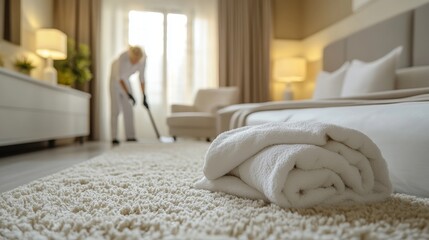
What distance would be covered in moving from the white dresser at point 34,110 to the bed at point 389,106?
1735mm

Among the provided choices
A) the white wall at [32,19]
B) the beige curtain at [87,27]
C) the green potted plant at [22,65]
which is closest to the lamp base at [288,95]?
the beige curtain at [87,27]

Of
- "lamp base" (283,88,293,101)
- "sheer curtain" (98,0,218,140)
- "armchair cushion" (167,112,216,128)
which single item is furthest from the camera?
"sheer curtain" (98,0,218,140)

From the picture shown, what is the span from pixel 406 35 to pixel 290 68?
204 cm

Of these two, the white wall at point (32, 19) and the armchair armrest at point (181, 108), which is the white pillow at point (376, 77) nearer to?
the armchair armrest at point (181, 108)

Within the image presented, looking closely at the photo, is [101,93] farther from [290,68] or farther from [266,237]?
[266,237]

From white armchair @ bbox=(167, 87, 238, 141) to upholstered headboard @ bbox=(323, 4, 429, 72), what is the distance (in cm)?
160

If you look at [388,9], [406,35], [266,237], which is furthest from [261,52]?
[266,237]

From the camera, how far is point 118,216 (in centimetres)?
83

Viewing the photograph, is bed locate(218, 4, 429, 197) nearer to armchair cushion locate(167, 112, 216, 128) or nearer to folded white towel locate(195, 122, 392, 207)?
folded white towel locate(195, 122, 392, 207)

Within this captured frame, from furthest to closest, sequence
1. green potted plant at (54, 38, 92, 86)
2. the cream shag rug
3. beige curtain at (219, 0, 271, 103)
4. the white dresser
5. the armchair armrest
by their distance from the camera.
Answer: beige curtain at (219, 0, 271, 103), the armchair armrest, green potted plant at (54, 38, 92, 86), the white dresser, the cream shag rug

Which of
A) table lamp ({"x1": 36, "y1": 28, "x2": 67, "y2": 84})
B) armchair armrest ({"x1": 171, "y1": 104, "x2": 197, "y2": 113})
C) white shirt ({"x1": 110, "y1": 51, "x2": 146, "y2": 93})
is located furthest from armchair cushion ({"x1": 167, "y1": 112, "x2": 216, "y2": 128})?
table lamp ({"x1": 36, "y1": 28, "x2": 67, "y2": 84})

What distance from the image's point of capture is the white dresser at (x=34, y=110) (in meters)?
2.50

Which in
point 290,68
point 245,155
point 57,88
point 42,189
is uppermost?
point 290,68

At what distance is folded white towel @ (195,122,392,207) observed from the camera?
84 cm
